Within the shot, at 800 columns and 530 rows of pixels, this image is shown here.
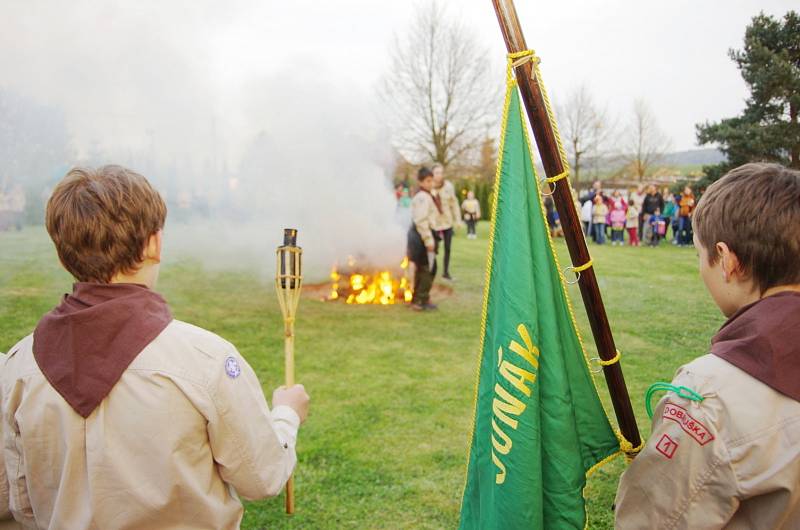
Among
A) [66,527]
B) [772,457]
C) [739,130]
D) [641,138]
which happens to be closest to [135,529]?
[66,527]

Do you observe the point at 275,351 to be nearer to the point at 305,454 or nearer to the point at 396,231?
the point at 305,454

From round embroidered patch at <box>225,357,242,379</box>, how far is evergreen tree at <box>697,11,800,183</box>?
20.5m

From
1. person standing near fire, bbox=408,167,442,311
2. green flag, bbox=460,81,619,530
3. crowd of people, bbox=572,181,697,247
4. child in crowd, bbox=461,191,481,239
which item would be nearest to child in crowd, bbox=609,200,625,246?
crowd of people, bbox=572,181,697,247

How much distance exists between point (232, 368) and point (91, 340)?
0.37m

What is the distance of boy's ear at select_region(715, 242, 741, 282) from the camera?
1683 millimetres

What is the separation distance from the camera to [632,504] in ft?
5.65

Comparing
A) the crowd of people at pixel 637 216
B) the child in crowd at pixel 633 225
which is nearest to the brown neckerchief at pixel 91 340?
the crowd of people at pixel 637 216

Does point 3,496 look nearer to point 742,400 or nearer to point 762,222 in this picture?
point 742,400

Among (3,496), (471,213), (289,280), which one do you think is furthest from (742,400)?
(471,213)

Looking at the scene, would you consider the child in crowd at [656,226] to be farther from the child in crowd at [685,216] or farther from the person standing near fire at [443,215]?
the person standing near fire at [443,215]

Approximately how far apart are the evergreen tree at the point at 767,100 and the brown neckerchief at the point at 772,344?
64.6 ft

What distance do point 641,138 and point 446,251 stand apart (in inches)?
1436

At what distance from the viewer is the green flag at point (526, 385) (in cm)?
212

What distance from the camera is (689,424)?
156 cm
